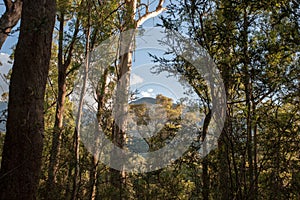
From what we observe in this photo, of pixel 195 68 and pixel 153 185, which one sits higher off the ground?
pixel 195 68

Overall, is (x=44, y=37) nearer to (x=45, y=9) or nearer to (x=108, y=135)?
(x=45, y=9)

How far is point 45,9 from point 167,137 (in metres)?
3.37

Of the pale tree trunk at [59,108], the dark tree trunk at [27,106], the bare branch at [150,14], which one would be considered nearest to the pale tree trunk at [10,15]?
the pale tree trunk at [59,108]


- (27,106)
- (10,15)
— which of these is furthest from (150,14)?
(27,106)

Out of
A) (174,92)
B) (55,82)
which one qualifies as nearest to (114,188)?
(174,92)

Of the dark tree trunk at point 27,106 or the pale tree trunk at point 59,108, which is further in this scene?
the pale tree trunk at point 59,108

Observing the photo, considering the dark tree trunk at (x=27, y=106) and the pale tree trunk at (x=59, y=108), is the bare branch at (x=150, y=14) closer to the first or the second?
the pale tree trunk at (x=59, y=108)

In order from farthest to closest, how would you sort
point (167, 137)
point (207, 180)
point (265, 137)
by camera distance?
point (167, 137) → point (207, 180) → point (265, 137)

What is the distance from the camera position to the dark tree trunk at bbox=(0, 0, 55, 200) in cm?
237

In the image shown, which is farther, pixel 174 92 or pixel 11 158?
pixel 174 92

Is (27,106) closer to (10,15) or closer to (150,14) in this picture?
(10,15)

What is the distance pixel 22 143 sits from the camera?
2436mm

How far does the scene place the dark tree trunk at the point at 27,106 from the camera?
237 cm

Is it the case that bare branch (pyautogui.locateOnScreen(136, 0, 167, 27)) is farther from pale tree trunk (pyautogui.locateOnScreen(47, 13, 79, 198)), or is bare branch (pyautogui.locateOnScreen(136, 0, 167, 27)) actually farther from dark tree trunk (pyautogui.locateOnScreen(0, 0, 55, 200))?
dark tree trunk (pyautogui.locateOnScreen(0, 0, 55, 200))
